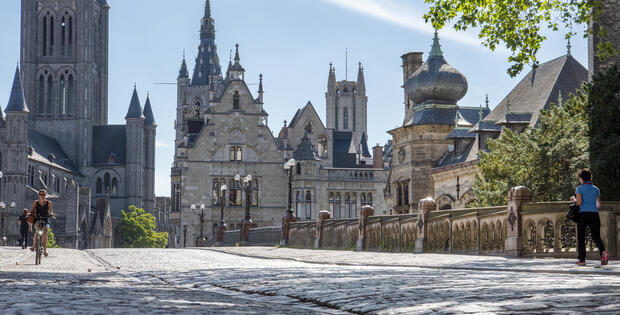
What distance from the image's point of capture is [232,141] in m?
79.3

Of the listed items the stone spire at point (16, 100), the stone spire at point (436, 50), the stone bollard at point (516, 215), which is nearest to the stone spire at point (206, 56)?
the stone spire at point (16, 100)

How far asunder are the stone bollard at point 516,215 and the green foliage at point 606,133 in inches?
303

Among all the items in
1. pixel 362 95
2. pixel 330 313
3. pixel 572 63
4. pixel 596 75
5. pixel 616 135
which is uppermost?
pixel 362 95

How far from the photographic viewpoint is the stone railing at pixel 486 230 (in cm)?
1914

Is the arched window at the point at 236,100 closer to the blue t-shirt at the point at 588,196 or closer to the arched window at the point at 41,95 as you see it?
the arched window at the point at 41,95

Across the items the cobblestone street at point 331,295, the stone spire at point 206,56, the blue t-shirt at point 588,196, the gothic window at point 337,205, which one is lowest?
the cobblestone street at point 331,295

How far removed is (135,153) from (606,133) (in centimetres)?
10056

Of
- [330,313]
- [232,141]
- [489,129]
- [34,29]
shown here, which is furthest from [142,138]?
[330,313]

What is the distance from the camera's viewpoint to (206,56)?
168m

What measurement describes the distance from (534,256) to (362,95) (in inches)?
4952

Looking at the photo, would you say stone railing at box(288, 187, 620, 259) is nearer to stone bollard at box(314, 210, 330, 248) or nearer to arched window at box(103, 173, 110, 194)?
stone bollard at box(314, 210, 330, 248)

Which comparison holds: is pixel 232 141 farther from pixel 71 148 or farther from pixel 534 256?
pixel 534 256

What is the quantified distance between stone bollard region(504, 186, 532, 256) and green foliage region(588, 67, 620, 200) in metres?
7.71

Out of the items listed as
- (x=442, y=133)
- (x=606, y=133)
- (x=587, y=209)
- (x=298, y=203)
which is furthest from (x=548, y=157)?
(x=298, y=203)
